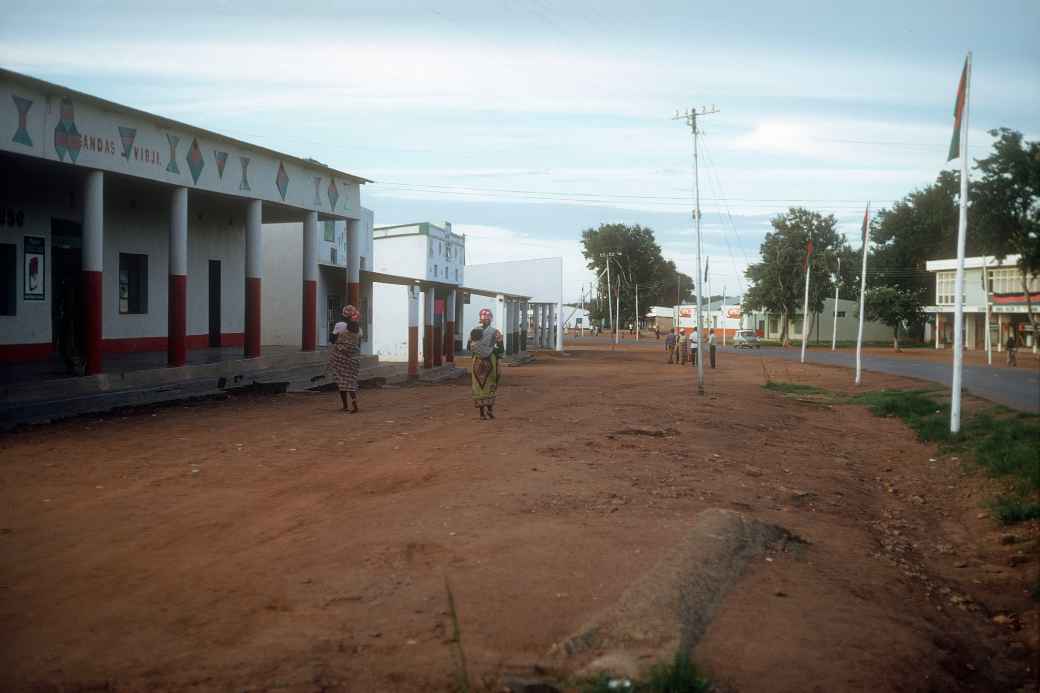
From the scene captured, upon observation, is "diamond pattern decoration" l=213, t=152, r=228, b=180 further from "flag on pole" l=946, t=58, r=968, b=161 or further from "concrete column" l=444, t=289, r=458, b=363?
"flag on pole" l=946, t=58, r=968, b=161

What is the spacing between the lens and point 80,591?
18.0 ft

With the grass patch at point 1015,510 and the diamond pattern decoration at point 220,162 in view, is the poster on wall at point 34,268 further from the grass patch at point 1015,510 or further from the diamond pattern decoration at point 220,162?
the grass patch at point 1015,510

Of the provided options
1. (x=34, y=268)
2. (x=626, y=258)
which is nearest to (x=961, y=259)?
(x=34, y=268)

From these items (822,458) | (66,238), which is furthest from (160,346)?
(822,458)

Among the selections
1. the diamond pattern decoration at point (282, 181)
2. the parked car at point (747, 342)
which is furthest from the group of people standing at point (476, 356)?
the parked car at point (747, 342)

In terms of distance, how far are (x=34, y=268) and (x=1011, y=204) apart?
24606 mm

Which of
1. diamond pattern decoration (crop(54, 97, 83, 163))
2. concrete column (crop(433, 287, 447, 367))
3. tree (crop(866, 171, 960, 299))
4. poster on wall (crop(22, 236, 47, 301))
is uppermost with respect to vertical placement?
tree (crop(866, 171, 960, 299))

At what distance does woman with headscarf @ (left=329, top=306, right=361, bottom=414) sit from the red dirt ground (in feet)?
6.13

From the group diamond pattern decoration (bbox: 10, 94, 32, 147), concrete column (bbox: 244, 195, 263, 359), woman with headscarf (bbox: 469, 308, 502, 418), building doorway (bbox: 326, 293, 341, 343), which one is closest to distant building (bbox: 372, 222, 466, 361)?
building doorway (bbox: 326, 293, 341, 343)

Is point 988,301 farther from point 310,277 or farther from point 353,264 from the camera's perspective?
point 310,277

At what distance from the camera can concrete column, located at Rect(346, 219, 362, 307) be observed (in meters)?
23.9

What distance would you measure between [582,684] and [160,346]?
19.8 metres

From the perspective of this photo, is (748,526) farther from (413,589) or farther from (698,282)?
(698,282)

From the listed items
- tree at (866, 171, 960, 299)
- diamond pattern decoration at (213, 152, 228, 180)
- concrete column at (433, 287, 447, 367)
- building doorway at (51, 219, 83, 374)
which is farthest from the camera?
tree at (866, 171, 960, 299)
